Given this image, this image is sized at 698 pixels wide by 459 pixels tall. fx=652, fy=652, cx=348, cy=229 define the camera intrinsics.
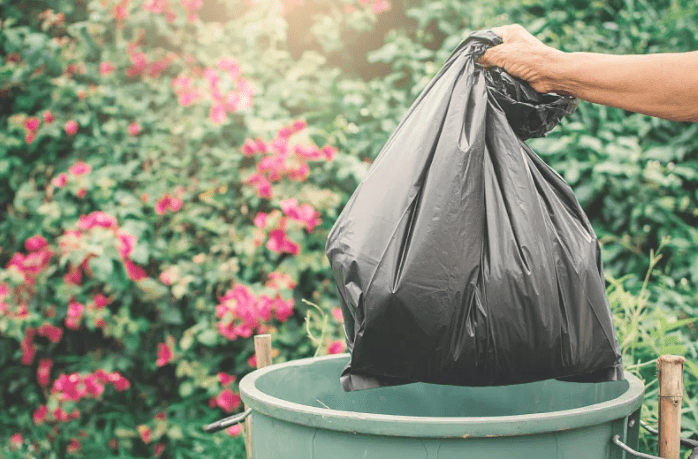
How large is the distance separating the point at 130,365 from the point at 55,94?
134cm

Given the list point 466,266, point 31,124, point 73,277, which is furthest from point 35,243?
point 466,266

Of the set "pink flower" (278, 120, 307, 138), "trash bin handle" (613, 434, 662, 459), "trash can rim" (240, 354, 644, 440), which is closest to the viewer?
"trash can rim" (240, 354, 644, 440)

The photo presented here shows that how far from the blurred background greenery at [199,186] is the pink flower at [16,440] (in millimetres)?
15

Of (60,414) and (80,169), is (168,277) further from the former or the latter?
(60,414)

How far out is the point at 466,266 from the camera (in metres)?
1.21

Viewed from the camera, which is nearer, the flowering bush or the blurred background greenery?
the blurred background greenery

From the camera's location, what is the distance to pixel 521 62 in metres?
1.37

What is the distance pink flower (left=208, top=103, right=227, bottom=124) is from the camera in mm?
2885

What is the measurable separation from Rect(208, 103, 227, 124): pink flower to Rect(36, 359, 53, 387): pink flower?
1360 mm

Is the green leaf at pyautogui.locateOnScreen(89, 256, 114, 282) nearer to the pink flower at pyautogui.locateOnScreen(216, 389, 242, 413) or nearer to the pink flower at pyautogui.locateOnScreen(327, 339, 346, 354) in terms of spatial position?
the pink flower at pyautogui.locateOnScreen(216, 389, 242, 413)

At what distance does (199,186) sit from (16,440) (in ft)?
4.74

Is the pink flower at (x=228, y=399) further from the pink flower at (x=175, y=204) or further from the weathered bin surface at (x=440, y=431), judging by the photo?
the weathered bin surface at (x=440, y=431)

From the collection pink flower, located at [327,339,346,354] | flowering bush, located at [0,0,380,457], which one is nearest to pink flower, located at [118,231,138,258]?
flowering bush, located at [0,0,380,457]

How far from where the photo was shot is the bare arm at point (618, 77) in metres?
1.21
